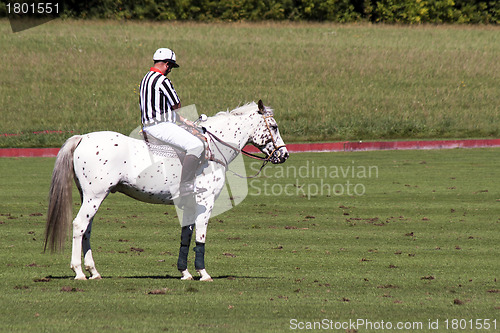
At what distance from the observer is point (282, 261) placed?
10820 mm

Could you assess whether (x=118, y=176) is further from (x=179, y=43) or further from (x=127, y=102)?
(x=179, y=43)

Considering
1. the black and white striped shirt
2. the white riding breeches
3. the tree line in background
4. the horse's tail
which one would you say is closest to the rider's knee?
the white riding breeches

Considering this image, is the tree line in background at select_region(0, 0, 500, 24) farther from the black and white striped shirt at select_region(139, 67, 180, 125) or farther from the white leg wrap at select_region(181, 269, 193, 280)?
the white leg wrap at select_region(181, 269, 193, 280)

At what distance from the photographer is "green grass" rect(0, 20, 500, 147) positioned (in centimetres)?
3475

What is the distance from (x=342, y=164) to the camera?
23.8 metres

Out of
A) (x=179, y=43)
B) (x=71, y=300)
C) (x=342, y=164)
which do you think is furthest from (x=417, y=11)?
(x=71, y=300)

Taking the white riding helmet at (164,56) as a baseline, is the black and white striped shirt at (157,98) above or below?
below

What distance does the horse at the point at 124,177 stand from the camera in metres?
9.09

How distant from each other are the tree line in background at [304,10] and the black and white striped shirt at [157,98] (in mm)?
59127

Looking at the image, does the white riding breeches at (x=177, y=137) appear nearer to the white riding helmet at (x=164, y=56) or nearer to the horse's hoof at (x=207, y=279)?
the white riding helmet at (x=164, y=56)

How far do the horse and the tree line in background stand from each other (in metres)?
58.9

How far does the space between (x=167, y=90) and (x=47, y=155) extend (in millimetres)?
18912

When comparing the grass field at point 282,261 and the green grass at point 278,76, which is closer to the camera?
the grass field at point 282,261

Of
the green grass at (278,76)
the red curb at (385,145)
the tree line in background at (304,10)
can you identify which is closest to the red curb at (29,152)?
the green grass at (278,76)
